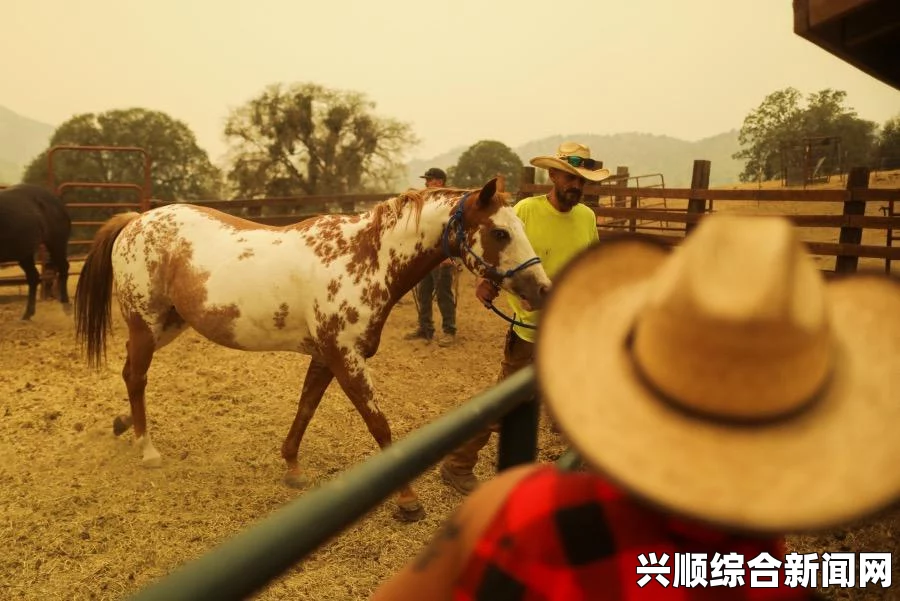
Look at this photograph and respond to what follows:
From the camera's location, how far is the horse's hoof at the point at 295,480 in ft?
11.1

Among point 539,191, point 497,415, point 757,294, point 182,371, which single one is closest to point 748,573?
point 757,294

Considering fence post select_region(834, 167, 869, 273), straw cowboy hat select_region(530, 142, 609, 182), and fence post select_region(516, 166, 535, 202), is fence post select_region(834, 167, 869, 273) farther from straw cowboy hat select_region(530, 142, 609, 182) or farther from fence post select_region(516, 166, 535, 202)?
fence post select_region(516, 166, 535, 202)

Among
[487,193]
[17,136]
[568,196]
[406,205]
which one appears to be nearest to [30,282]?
[406,205]

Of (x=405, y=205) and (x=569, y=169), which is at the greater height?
(x=569, y=169)

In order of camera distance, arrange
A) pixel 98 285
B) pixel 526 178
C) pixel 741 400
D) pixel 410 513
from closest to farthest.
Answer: pixel 741 400 < pixel 410 513 < pixel 98 285 < pixel 526 178

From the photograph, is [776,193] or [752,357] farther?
[776,193]

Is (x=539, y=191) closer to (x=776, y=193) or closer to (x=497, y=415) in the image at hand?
(x=776, y=193)

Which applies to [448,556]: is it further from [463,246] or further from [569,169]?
[569,169]

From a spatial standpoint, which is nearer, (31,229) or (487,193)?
(487,193)

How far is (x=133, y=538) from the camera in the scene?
281cm

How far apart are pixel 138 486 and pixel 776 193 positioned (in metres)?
6.69

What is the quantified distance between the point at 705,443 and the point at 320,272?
276 cm

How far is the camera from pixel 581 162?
10.6ft

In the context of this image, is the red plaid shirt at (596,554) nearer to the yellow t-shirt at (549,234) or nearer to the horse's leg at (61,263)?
the yellow t-shirt at (549,234)
